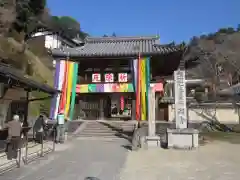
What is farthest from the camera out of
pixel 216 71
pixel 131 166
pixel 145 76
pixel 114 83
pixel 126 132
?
pixel 216 71

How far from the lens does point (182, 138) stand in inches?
497

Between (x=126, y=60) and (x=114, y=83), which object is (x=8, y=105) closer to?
(x=114, y=83)

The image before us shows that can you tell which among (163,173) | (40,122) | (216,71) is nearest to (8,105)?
(40,122)

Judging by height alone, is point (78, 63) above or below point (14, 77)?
above

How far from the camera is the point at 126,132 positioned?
18281mm

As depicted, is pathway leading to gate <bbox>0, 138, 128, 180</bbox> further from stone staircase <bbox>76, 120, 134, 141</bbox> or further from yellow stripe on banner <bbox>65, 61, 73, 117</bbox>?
yellow stripe on banner <bbox>65, 61, 73, 117</bbox>

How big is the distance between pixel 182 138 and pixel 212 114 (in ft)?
57.5

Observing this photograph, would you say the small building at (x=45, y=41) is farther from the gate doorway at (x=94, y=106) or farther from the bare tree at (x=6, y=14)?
the gate doorway at (x=94, y=106)

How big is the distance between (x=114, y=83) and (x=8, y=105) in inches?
426

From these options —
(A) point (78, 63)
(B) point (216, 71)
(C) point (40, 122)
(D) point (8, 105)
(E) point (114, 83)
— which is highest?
(B) point (216, 71)

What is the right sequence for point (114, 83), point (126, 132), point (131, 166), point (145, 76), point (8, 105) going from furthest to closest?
point (114, 83) < point (145, 76) < point (126, 132) < point (8, 105) < point (131, 166)

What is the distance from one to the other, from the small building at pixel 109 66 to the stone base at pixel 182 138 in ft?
27.4

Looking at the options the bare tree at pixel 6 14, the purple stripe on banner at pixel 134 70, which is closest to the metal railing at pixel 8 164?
the purple stripe on banner at pixel 134 70

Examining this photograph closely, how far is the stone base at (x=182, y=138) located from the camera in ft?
41.2
